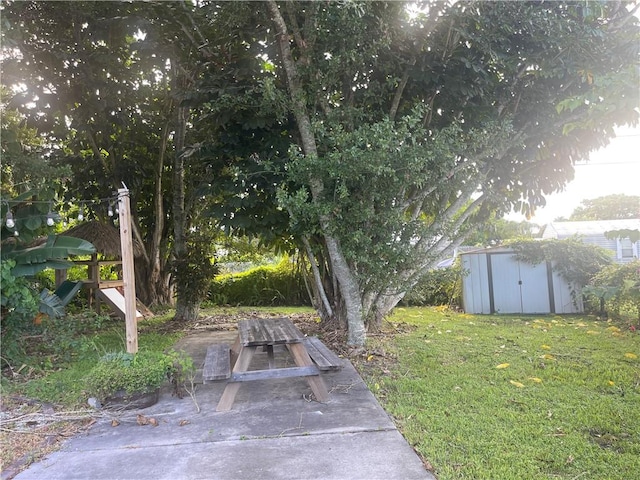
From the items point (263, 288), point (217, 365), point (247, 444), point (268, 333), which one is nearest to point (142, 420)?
point (217, 365)

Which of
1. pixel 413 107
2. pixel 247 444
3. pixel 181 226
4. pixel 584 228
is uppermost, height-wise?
pixel 413 107

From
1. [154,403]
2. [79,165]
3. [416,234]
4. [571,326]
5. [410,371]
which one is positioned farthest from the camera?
[79,165]

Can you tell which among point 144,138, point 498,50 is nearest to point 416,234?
point 498,50

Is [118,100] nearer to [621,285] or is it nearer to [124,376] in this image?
[124,376]

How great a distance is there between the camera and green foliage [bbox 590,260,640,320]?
717 cm

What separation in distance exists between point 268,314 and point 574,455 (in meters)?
9.31

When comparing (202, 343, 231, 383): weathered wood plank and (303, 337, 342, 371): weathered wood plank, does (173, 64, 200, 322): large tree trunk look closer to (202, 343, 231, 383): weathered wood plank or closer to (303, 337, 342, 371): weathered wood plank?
(202, 343, 231, 383): weathered wood plank

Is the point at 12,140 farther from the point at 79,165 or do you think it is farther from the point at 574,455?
the point at 574,455

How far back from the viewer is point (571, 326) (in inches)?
334

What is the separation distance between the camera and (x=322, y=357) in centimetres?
455

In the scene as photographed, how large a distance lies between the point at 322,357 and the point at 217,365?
1.04m

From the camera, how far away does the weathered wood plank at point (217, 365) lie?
4.00 m

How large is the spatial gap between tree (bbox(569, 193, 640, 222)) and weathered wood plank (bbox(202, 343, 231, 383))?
1302 inches

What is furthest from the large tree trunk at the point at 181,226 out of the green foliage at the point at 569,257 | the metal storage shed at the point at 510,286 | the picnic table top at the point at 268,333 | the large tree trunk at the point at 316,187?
the green foliage at the point at 569,257
